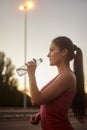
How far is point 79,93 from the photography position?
1.42 metres

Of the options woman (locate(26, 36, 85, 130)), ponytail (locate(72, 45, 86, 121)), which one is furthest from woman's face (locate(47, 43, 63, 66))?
ponytail (locate(72, 45, 86, 121))

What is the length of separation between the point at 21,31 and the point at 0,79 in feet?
2.83

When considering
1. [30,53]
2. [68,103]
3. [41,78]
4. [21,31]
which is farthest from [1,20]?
[68,103]

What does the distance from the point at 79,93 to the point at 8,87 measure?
3.32 m

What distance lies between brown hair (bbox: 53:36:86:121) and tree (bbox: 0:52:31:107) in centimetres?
311

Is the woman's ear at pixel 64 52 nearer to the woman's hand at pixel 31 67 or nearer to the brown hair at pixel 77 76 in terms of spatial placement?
the brown hair at pixel 77 76

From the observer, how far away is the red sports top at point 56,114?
49.4 inches

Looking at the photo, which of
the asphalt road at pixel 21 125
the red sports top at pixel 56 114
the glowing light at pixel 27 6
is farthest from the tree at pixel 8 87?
the red sports top at pixel 56 114

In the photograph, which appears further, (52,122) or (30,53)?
(30,53)

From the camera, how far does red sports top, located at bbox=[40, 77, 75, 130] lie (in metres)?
1.25

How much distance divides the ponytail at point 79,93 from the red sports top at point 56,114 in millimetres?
137

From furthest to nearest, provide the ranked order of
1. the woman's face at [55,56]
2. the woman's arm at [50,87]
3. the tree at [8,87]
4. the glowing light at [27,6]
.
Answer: the glowing light at [27,6]
the tree at [8,87]
the woman's face at [55,56]
the woman's arm at [50,87]

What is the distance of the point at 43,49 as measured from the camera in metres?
4.64

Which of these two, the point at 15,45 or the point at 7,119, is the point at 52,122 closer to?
the point at 15,45
